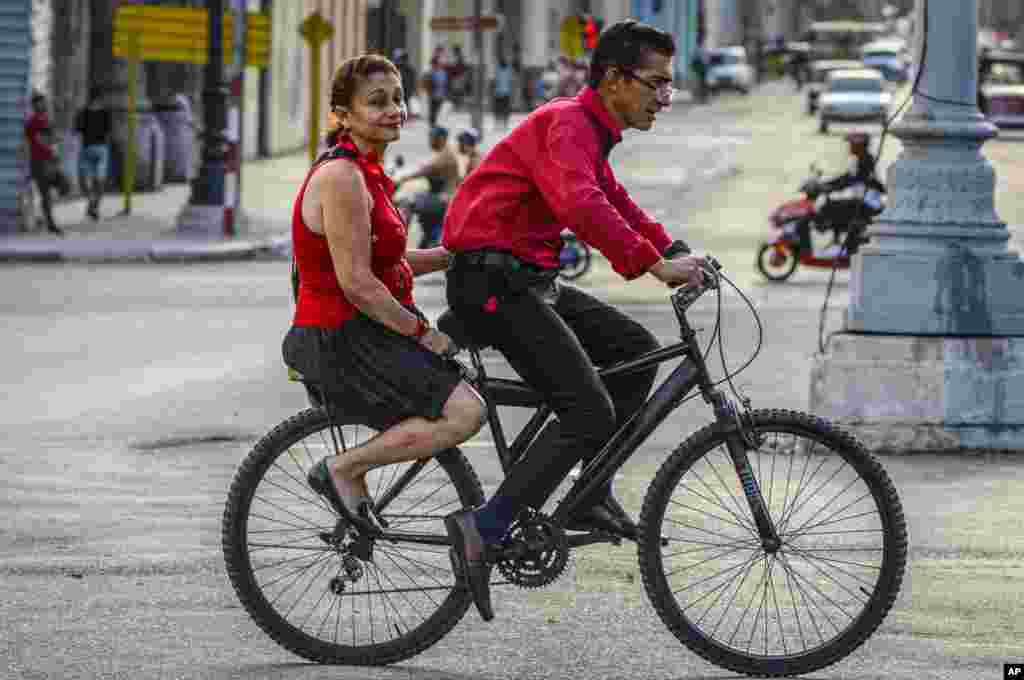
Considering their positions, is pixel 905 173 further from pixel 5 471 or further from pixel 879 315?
pixel 5 471

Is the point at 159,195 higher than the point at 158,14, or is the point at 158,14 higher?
the point at 158,14

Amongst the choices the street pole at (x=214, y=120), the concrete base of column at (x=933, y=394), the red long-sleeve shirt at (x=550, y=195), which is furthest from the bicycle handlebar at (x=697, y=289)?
the street pole at (x=214, y=120)

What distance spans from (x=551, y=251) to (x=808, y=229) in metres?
17.4

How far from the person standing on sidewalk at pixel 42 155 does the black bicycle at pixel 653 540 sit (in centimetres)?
2184

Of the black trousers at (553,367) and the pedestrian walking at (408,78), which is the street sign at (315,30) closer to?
the pedestrian walking at (408,78)

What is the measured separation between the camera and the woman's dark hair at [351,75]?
20.7ft

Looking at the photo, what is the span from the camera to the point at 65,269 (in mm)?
23906

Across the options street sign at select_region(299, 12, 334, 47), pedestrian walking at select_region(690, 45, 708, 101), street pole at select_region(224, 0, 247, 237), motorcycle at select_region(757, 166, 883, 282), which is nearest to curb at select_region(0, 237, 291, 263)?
street pole at select_region(224, 0, 247, 237)

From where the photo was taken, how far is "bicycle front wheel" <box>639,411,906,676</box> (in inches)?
250

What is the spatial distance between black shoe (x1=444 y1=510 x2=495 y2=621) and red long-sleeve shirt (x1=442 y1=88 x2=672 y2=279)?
0.73 metres

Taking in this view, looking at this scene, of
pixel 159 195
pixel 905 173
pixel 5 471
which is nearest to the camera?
pixel 5 471

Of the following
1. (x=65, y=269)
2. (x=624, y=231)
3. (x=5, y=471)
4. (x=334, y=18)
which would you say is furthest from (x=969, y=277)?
(x=334, y=18)

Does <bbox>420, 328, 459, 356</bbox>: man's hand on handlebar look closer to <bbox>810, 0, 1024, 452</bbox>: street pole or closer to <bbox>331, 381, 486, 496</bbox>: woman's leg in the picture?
<bbox>331, 381, 486, 496</bbox>: woman's leg

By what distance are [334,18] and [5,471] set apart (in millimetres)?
48605
